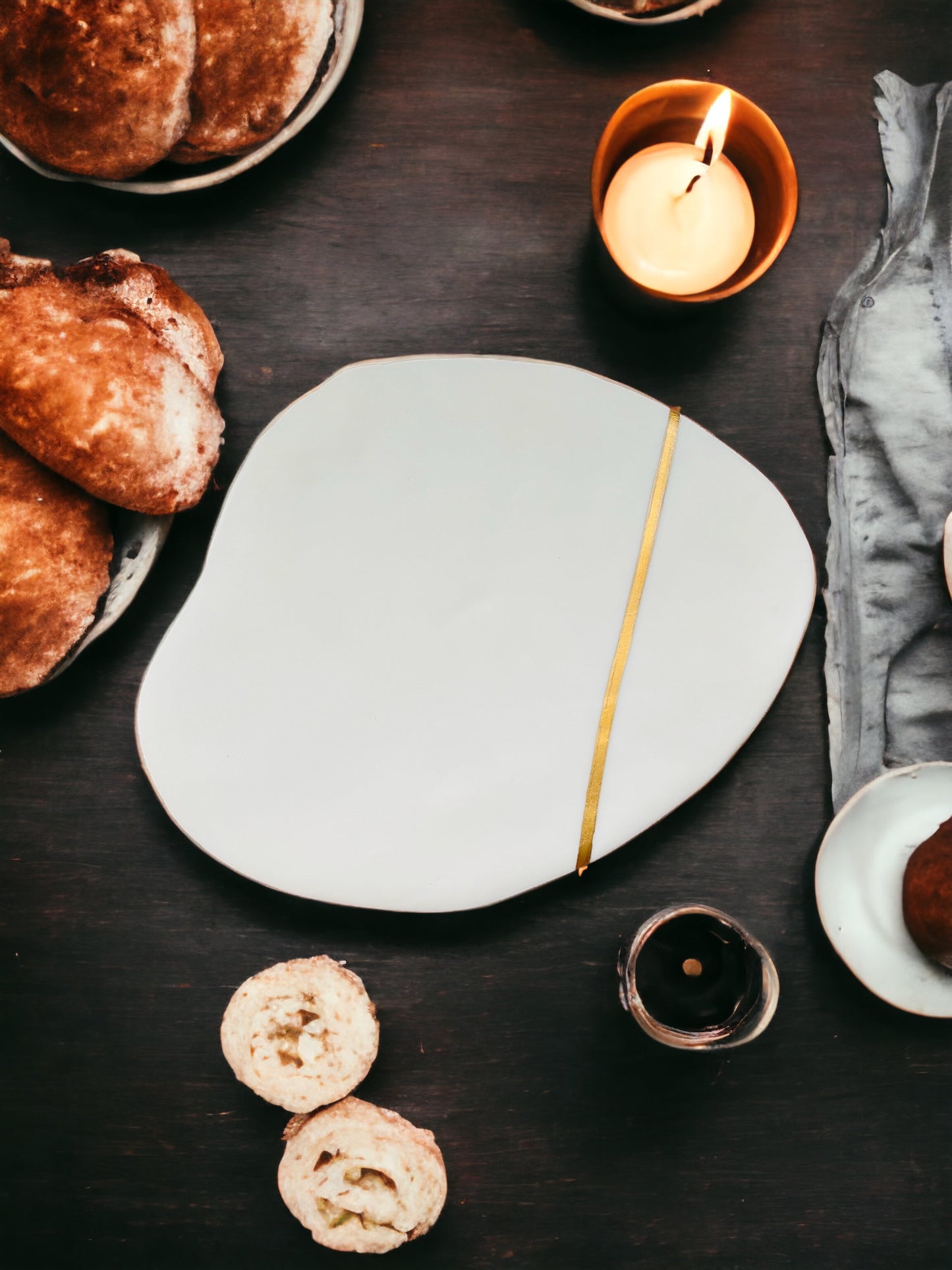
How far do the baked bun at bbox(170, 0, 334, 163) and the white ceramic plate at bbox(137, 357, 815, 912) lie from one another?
18 cm

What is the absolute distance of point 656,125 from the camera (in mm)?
543

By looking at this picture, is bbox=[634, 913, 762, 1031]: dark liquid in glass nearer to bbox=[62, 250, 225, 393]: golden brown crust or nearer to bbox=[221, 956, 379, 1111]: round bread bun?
bbox=[221, 956, 379, 1111]: round bread bun

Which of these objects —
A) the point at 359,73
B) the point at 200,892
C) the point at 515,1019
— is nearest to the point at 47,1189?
the point at 200,892

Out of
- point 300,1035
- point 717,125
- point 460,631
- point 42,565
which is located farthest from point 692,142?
point 300,1035

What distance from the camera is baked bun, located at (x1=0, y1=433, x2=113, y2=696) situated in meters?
0.50

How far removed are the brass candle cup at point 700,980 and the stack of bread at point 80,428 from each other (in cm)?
45

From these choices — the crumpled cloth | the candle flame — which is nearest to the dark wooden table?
the crumpled cloth

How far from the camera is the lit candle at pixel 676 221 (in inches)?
→ 20.9

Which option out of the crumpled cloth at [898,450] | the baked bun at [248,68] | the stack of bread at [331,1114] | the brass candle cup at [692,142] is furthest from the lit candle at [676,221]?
the stack of bread at [331,1114]

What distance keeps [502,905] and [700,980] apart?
0.49 ft

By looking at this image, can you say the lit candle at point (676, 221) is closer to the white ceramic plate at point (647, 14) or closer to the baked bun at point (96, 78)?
the white ceramic plate at point (647, 14)

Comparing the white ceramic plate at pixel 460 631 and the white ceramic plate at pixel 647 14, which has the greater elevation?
the white ceramic plate at pixel 647 14

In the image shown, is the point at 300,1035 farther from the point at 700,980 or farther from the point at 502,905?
the point at 700,980

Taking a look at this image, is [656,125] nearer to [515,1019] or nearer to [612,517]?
[612,517]
